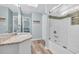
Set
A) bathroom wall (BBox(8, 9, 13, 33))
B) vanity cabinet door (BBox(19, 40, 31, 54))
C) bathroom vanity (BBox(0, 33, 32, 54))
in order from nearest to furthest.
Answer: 1. bathroom vanity (BBox(0, 33, 32, 54))
2. vanity cabinet door (BBox(19, 40, 31, 54))
3. bathroom wall (BBox(8, 9, 13, 33))

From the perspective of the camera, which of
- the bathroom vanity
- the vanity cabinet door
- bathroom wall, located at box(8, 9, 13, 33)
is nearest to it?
the bathroom vanity

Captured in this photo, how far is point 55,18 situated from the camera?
8.54 ft

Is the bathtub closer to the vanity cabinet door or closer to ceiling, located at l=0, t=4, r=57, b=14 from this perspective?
the vanity cabinet door

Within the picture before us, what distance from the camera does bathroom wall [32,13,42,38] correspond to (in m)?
2.64

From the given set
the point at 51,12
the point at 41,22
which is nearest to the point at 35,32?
the point at 41,22

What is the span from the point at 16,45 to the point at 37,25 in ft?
2.30

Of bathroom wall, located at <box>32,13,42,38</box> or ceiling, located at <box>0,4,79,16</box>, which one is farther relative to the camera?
bathroom wall, located at <box>32,13,42,38</box>

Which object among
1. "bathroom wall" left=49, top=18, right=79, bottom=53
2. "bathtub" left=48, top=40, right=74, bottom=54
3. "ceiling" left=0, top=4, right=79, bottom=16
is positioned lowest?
"bathtub" left=48, top=40, right=74, bottom=54

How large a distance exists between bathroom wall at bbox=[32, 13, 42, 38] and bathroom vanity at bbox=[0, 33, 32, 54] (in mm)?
144

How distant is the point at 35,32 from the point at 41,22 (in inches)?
11.2

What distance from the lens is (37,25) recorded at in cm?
264

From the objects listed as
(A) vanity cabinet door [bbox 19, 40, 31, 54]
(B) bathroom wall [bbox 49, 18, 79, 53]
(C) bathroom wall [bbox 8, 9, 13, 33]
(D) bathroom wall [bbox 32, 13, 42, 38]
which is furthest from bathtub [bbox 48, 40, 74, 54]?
(C) bathroom wall [bbox 8, 9, 13, 33]

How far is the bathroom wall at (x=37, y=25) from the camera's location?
104 inches
